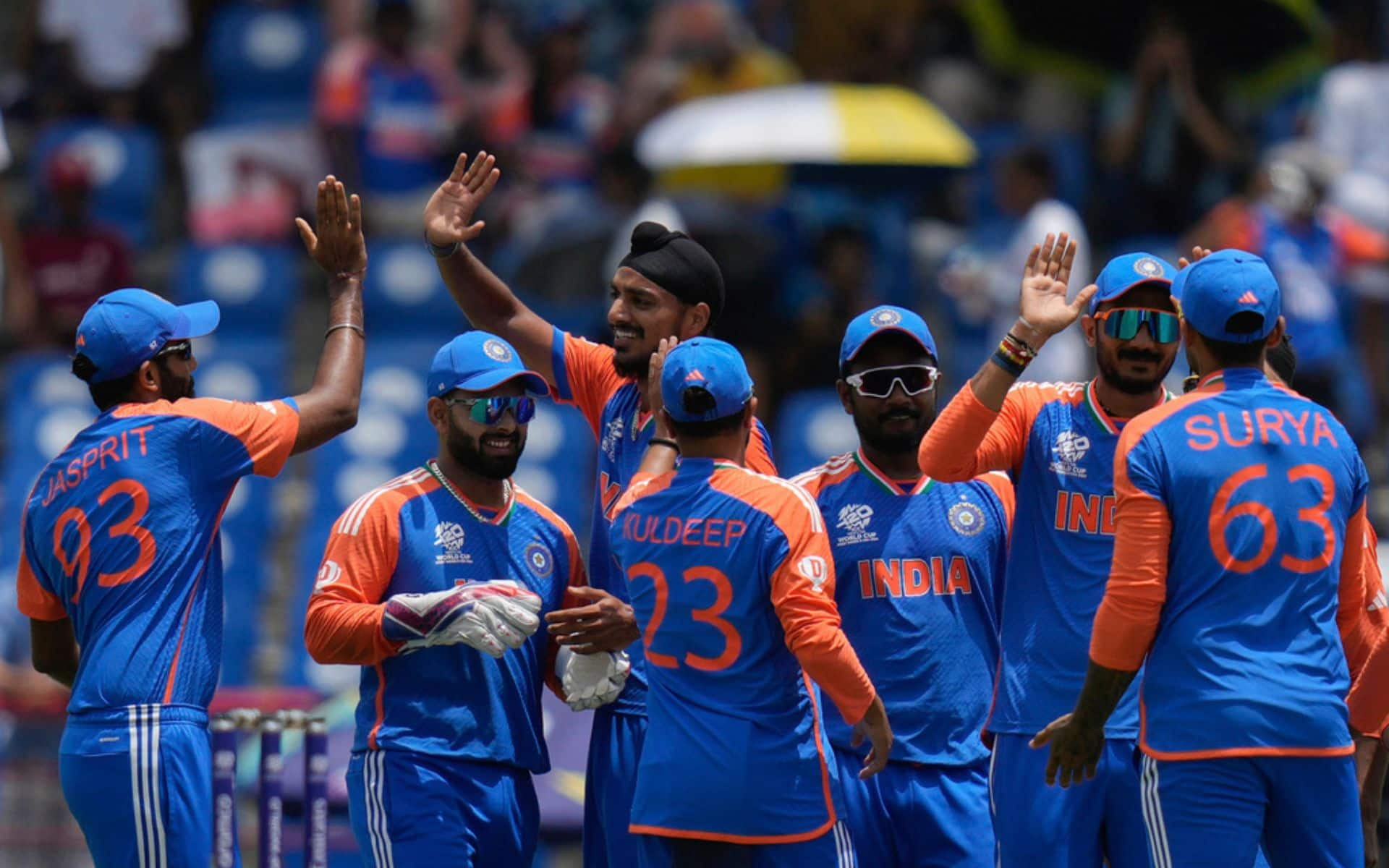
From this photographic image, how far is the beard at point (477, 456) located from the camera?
22.4 feet

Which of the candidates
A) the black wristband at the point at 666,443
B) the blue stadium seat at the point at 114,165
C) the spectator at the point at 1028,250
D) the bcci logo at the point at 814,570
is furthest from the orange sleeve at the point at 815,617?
the blue stadium seat at the point at 114,165

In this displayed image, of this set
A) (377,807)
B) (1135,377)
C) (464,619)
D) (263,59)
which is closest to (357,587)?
(464,619)

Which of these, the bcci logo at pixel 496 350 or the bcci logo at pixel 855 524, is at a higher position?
the bcci logo at pixel 496 350

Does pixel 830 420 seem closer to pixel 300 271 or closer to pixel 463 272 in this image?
pixel 300 271

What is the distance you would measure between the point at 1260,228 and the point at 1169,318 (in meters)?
5.86

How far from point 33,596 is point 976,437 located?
3.03 m

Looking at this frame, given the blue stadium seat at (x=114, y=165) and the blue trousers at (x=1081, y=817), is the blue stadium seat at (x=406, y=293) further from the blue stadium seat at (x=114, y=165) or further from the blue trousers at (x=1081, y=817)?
the blue trousers at (x=1081, y=817)

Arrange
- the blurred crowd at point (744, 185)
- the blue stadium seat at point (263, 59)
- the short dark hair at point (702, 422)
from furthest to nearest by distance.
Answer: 1. the blue stadium seat at point (263, 59)
2. the blurred crowd at point (744, 185)
3. the short dark hair at point (702, 422)

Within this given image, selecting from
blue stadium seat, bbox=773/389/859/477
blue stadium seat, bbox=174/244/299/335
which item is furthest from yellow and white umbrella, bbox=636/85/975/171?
blue stadium seat, bbox=174/244/299/335

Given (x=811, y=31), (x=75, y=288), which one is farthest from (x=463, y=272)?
(x=811, y=31)

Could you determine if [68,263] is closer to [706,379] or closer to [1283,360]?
[706,379]

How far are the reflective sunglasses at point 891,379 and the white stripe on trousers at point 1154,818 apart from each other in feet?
4.91

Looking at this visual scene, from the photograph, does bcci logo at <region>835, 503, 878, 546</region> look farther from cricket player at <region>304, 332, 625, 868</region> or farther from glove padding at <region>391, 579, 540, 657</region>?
glove padding at <region>391, 579, 540, 657</region>

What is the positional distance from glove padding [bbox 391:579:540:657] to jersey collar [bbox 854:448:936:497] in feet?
3.97
